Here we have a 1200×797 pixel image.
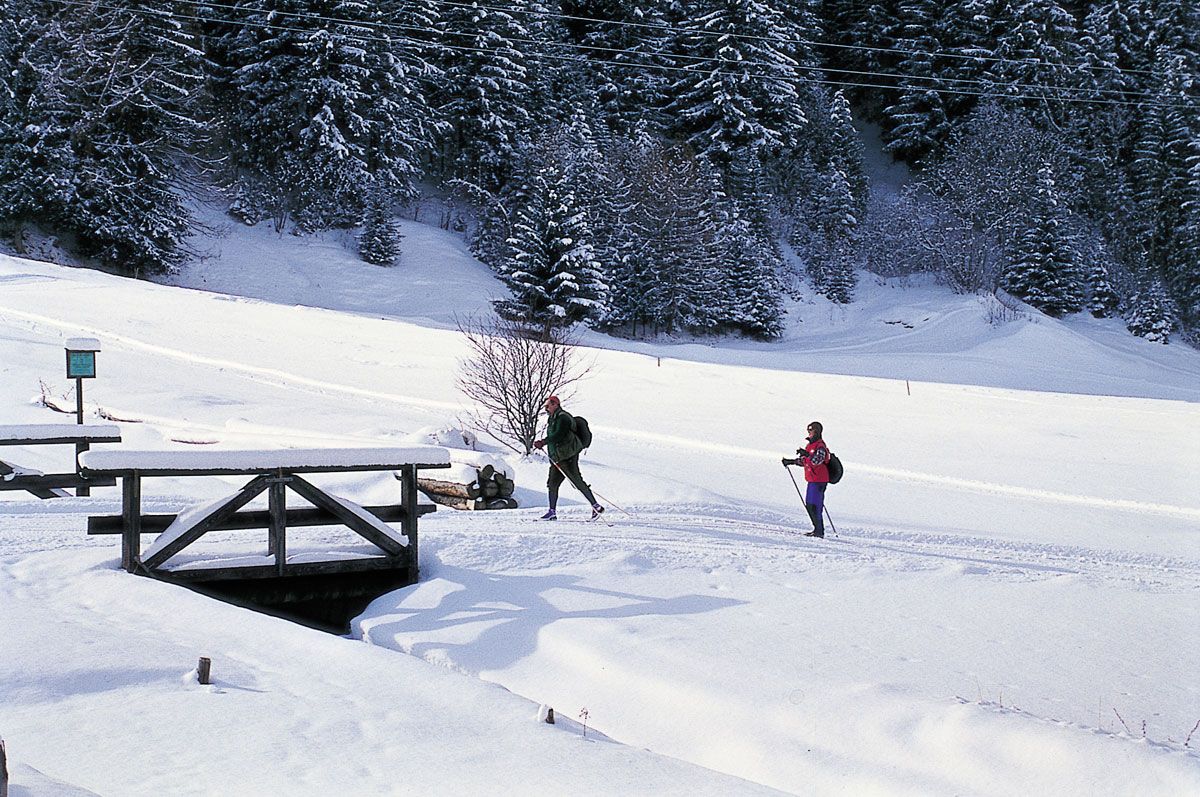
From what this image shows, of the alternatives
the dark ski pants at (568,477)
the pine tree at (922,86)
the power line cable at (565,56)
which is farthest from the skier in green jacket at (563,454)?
the pine tree at (922,86)

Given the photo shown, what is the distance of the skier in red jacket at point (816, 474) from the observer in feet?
36.8

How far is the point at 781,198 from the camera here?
5575 centimetres

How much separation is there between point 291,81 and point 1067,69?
41060mm

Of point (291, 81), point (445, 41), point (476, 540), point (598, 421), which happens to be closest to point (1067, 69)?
point (445, 41)

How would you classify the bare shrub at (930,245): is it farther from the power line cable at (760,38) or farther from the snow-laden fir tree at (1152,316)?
the power line cable at (760,38)

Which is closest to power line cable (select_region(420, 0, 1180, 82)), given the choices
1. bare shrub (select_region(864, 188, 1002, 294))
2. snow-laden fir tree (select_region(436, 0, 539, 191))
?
snow-laden fir tree (select_region(436, 0, 539, 191))

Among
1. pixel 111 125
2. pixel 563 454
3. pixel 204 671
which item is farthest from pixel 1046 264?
pixel 204 671

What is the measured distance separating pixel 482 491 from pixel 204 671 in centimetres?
707

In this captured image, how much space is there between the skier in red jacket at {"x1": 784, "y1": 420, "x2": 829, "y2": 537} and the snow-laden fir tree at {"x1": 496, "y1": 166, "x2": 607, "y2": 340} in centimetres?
2742

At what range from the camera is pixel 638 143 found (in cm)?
4875

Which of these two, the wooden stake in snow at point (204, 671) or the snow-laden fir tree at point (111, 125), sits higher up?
the snow-laden fir tree at point (111, 125)

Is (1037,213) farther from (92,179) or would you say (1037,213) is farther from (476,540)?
(476,540)

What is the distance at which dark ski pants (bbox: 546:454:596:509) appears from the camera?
37.4ft

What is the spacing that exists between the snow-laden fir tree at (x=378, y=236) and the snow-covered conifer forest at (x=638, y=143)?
166 mm
